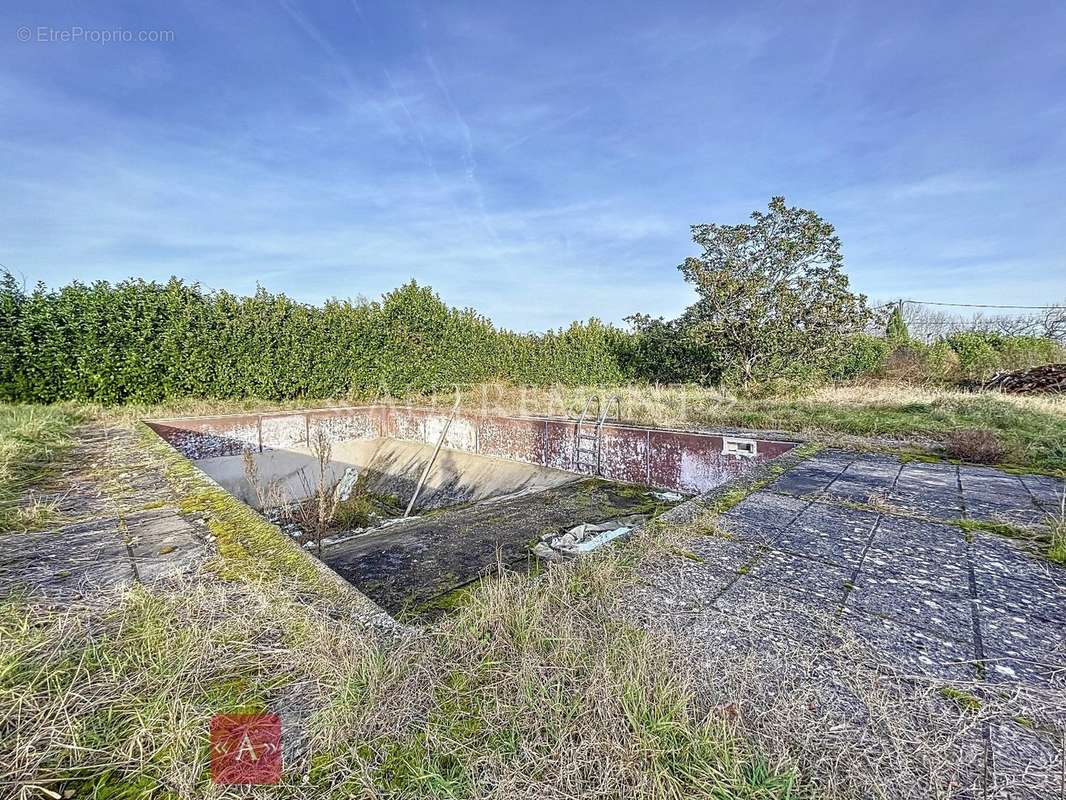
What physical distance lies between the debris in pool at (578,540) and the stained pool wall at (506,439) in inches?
87.2

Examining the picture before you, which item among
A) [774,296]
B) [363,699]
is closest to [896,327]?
[774,296]

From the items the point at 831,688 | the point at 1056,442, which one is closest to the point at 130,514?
the point at 831,688

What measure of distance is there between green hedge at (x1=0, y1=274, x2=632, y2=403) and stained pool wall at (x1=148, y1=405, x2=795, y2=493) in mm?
1401

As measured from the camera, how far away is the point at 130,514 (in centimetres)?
272

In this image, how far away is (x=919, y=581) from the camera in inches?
78.6

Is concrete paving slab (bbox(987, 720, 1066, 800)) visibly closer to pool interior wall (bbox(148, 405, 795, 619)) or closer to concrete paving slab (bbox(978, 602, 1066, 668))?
concrete paving slab (bbox(978, 602, 1066, 668))

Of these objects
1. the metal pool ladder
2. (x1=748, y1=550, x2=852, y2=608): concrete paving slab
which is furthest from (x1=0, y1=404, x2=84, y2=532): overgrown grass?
the metal pool ladder

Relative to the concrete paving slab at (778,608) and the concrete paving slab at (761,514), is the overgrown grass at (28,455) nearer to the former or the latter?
the concrete paving slab at (778,608)

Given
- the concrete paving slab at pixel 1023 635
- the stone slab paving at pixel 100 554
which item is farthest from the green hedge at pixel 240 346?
the concrete paving slab at pixel 1023 635

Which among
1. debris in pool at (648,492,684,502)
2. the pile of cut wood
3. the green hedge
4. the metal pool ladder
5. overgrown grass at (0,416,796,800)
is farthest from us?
the pile of cut wood

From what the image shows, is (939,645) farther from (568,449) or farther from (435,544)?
(568,449)

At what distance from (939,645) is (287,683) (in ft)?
6.89

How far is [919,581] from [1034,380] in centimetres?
1224

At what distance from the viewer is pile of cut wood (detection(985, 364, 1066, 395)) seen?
9.51m
